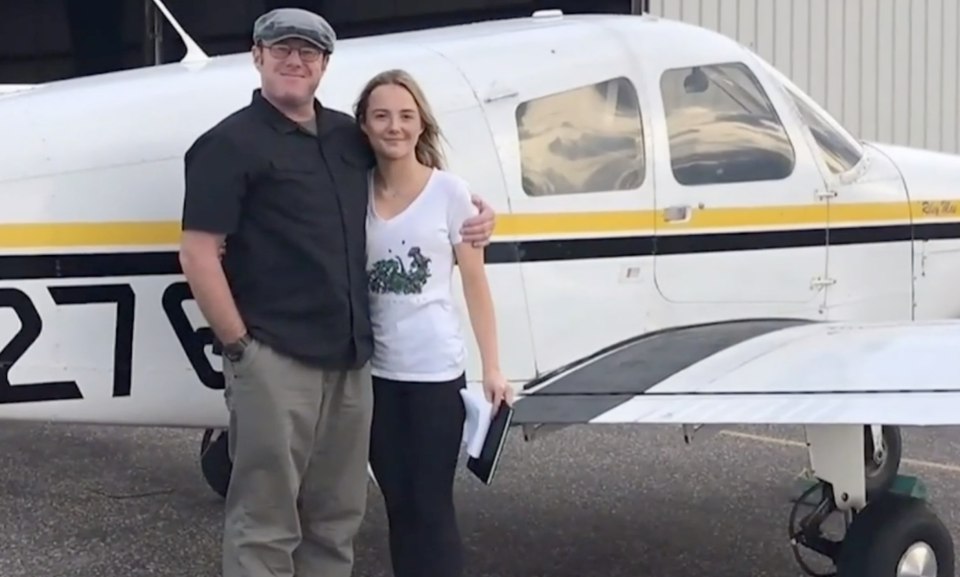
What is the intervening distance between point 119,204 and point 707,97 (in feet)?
7.90

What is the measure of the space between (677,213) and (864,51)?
25.0 ft

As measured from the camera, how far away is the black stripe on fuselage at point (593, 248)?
3.82 m

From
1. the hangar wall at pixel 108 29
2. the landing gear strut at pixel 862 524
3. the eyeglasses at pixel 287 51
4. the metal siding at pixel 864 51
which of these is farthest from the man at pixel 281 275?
the hangar wall at pixel 108 29

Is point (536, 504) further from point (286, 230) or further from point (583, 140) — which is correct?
point (286, 230)

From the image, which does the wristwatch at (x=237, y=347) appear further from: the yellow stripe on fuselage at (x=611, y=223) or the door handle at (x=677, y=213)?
the door handle at (x=677, y=213)

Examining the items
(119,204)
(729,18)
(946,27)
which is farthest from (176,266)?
(946,27)

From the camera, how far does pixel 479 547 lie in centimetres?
544

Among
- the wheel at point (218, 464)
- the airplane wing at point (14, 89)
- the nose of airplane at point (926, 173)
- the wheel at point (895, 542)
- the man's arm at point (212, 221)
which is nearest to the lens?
the man's arm at point (212, 221)

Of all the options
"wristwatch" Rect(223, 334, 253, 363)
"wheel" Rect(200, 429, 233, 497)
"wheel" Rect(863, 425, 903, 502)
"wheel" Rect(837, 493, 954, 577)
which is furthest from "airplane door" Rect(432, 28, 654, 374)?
"wheel" Rect(200, 429, 233, 497)

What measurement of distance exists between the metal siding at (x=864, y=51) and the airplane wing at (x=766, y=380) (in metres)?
7.12

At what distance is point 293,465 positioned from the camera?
351 centimetres

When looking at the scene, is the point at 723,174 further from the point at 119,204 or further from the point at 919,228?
the point at 119,204

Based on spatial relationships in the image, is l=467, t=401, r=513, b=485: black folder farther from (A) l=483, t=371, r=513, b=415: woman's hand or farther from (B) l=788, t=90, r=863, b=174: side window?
(B) l=788, t=90, r=863, b=174: side window

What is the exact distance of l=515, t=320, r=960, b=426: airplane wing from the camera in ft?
13.0
